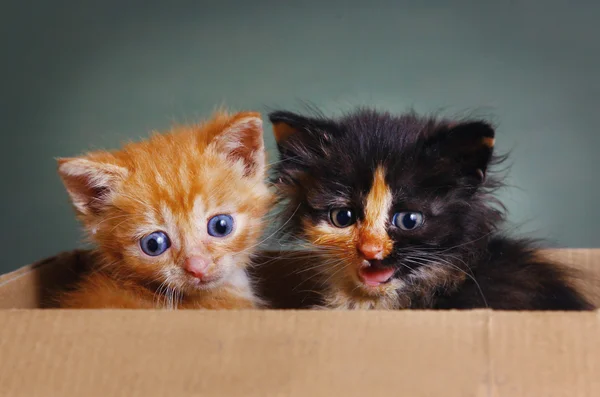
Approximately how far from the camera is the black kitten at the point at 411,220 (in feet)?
4.01

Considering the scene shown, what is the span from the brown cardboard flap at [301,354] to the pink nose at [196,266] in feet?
1.23

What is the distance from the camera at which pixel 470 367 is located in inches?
33.7

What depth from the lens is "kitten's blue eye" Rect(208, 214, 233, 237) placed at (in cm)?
133

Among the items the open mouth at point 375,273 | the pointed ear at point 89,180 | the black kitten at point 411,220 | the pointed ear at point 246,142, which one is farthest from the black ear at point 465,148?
the pointed ear at point 89,180

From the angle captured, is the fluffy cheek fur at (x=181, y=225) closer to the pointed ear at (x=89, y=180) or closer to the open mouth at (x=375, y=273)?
the pointed ear at (x=89, y=180)

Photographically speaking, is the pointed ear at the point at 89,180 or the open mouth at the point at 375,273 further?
the pointed ear at the point at 89,180

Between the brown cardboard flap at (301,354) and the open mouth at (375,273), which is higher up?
the brown cardboard flap at (301,354)

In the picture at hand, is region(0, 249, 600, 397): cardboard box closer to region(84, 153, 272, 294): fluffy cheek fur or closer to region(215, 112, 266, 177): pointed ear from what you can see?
region(84, 153, 272, 294): fluffy cheek fur

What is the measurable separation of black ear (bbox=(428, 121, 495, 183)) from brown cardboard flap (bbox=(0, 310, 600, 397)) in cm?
46

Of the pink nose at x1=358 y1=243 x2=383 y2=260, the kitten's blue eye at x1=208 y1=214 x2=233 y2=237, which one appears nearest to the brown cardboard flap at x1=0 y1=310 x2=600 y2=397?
the pink nose at x1=358 y1=243 x2=383 y2=260

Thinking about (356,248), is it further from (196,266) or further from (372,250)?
(196,266)

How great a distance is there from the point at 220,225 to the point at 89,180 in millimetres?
293

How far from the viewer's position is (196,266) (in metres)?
1.27

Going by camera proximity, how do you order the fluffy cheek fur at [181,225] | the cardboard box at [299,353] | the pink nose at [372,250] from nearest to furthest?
the cardboard box at [299,353]
the pink nose at [372,250]
the fluffy cheek fur at [181,225]
